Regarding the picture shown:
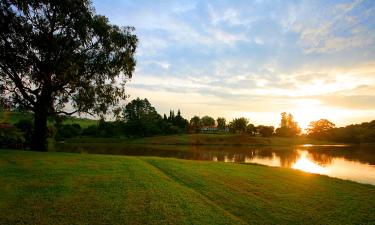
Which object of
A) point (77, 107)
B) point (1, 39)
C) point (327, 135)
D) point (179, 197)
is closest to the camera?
point (179, 197)

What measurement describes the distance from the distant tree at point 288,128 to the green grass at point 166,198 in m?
137

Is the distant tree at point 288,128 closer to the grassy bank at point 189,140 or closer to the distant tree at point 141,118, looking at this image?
the grassy bank at point 189,140

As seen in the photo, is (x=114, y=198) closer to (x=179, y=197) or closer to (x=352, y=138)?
(x=179, y=197)

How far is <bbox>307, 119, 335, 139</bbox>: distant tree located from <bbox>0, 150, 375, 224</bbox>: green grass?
136575 mm

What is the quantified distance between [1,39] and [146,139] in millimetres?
75520

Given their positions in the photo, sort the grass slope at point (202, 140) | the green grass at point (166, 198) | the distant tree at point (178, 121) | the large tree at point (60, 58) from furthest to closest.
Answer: the distant tree at point (178, 121)
the grass slope at point (202, 140)
the large tree at point (60, 58)
the green grass at point (166, 198)

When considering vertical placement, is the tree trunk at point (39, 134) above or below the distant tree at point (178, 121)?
below

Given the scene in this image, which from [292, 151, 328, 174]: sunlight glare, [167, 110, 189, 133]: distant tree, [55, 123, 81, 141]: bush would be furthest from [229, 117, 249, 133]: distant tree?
[292, 151, 328, 174]: sunlight glare

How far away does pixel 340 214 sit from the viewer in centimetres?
1096

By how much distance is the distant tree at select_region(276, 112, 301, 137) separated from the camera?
486ft

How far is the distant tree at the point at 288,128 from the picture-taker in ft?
486

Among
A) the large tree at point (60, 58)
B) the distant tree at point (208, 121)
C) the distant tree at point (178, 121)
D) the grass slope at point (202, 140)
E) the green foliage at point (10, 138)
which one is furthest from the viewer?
the distant tree at point (208, 121)

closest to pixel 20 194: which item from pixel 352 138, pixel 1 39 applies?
pixel 1 39

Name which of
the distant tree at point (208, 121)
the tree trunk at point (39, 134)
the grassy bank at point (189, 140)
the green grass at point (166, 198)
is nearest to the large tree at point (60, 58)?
the tree trunk at point (39, 134)
